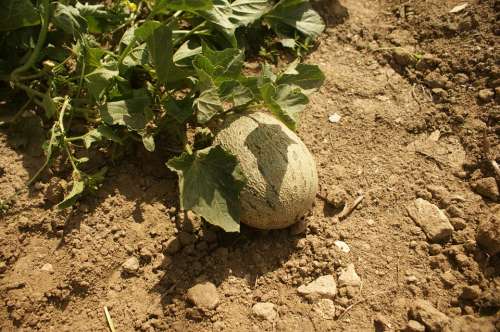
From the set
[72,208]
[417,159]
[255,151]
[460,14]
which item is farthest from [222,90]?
[460,14]

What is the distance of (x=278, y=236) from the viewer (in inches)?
111

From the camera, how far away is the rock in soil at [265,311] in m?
2.52

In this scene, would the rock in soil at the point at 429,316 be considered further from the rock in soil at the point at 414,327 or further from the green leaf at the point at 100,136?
the green leaf at the point at 100,136

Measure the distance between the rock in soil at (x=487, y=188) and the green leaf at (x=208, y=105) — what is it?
165 cm

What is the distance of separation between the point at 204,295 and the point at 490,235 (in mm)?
1607

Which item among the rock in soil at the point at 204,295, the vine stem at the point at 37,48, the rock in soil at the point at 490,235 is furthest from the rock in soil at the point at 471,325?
the vine stem at the point at 37,48

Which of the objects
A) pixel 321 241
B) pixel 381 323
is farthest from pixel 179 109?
pixel 381 323

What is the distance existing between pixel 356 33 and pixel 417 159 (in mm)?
1229

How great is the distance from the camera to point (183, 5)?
2.78m

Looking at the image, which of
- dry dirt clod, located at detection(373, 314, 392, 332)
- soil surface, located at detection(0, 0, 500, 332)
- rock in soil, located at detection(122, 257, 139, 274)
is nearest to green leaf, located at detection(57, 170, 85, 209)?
soil surface, located at detection(0, 0, 500, 332)

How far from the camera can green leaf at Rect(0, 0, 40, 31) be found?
2850mm

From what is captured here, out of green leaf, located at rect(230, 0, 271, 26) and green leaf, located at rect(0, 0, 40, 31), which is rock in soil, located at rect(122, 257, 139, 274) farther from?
green leaf, located at rect(230, 0, 271, 26)

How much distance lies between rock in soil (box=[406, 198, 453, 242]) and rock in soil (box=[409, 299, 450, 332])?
441 millimetres

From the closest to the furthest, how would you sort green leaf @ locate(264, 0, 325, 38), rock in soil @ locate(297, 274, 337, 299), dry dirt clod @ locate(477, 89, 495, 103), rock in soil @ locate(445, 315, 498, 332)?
rock in soil @ locate(445, 315, 498, 332)
rock in soil @ locate(297, 274, 337, 299)
dry dirt clod @ locate(477, 89, 495, 103)
green leaf @ locate(264, 0, 325, 38)
